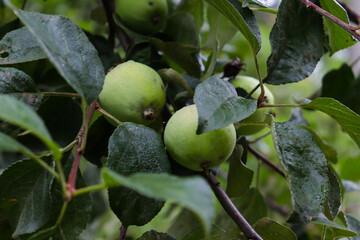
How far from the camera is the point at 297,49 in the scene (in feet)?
2.47

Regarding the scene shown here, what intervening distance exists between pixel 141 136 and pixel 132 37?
1.10 feet

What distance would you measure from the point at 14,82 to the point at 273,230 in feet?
1.65

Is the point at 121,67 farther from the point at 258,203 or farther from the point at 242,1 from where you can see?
the point at 258,203

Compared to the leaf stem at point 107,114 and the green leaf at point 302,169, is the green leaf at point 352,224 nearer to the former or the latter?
the green leaf at point 302,169

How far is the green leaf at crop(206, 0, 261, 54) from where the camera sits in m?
0.64

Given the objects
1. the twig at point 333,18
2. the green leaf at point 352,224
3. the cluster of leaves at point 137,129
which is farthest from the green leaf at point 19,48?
the green leaf at point 352,224

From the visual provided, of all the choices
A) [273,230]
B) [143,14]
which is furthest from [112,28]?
[273,230]

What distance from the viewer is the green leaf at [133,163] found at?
60cm

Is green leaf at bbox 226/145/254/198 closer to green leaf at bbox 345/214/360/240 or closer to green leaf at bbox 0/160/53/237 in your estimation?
green leaf at bbox 345/214/360/240

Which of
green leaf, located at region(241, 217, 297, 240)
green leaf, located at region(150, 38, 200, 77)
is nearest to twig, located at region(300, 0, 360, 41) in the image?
green leaf, located at region(150, 38, 200, 77)

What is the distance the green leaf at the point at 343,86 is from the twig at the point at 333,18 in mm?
378

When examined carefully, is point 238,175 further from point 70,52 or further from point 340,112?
point 70,52

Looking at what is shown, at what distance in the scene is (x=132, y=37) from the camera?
2.92ft

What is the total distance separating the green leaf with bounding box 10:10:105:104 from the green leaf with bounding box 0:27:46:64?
0.45ft
